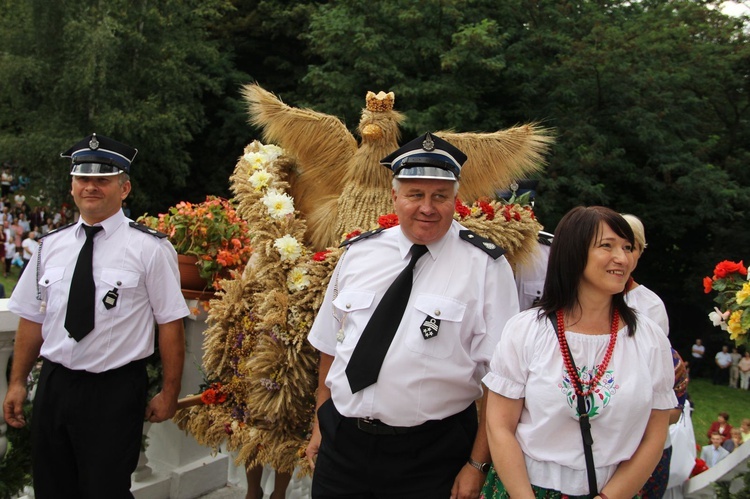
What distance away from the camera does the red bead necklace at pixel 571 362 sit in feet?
6.57

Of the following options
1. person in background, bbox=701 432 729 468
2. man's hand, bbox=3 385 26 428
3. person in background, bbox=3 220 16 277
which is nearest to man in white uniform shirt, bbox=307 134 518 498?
man's hand, bbox=3 385 26 428

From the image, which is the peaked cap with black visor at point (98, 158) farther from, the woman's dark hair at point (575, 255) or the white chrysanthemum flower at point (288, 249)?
the woman's dark hair at point (575, 255)

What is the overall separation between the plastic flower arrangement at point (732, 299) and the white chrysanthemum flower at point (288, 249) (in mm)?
1787

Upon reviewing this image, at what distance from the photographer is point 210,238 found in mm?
3906

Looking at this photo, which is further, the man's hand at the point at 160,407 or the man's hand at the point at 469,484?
the man's hand at the point at 160,407

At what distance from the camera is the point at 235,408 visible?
11.3ft

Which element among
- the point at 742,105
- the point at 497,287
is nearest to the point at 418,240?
the point at 497,287

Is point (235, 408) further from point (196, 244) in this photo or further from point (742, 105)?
point (742, 105)

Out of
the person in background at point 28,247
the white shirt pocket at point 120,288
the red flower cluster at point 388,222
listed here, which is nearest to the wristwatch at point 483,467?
the red flower cluster at point 388,222

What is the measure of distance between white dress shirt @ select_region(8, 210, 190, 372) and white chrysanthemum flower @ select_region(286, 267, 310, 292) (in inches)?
19.1

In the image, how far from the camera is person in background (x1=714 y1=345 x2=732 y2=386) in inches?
591

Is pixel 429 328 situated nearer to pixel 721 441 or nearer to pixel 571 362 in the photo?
pixel 571 362

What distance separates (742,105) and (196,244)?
624 inches

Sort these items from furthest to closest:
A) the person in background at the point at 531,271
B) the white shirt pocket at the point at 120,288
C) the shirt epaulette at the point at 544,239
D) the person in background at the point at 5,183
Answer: the person in background at the point at 5,183 < the shirt epaulette at the point at 544,239 < the person in background at the point at 531,271 < the white shirt pocket at the point at 120,288
